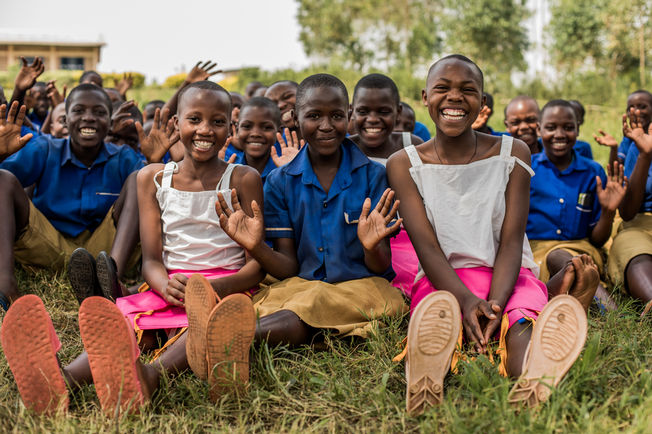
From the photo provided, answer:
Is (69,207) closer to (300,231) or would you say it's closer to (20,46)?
(300,231)

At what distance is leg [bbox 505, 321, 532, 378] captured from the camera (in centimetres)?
202

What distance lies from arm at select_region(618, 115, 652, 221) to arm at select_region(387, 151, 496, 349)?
150 cm

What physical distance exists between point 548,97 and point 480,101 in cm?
1398

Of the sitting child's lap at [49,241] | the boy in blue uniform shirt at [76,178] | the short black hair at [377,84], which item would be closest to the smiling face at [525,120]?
the short black hair at [377,84]

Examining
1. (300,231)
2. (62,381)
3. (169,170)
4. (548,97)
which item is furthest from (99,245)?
(548,97)

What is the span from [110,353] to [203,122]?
3.98 ft

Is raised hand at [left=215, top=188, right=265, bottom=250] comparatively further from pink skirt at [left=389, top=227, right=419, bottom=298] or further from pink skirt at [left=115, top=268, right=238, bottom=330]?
pink skirt at [left=389, top=227, right=419, bottom=298]

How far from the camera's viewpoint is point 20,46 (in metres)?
32.5

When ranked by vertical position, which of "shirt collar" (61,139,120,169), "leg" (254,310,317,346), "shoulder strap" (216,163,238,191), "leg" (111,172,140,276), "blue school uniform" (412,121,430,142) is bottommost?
"leg" (254,310,317,346)

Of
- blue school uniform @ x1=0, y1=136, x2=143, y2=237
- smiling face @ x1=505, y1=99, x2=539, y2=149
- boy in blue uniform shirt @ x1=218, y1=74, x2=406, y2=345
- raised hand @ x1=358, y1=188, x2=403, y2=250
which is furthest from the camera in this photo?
smiling face @ x1=505, y1=99, x2=539, y2=149

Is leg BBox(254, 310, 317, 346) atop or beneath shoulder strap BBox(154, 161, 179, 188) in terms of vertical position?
beneath

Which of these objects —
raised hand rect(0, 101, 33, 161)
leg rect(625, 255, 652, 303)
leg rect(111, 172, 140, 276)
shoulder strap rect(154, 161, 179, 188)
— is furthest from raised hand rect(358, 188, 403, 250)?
raised hand rect(0, 101, 33, 161)

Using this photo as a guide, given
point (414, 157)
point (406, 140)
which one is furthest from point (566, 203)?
point (414, 157)

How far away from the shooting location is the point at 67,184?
3639mm
